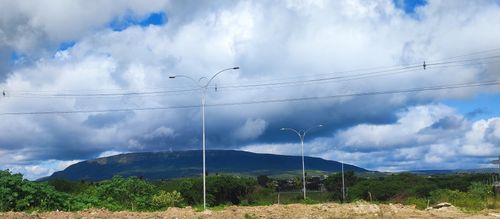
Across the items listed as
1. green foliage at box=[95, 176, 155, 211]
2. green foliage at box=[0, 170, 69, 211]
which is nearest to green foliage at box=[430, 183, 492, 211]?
green foliage at box=[95, 176, 155, 211]

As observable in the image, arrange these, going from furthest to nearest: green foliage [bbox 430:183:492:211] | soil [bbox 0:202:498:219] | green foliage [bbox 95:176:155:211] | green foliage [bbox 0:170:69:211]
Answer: green foliage [bbox 430:183:492:211], green foliage [bbox 95:176:155:211], green foliage [bbox 0:170:69:211], soil [bbox 0:202:498:219]

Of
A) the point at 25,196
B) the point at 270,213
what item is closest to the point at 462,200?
the point at 270,213

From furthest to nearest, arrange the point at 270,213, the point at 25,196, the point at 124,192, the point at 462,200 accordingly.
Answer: the point at 462,200 → the point at 124,192 → the point at 25,196 → the point at 270,213

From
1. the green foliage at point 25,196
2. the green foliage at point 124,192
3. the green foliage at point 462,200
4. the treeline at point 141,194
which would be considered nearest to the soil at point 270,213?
the green foliage at point 25,196

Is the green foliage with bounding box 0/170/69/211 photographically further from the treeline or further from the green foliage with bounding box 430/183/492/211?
the green foliage with bounding box 430/183/492/211

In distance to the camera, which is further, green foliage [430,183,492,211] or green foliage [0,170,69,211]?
green foliage [430,183,492,211]

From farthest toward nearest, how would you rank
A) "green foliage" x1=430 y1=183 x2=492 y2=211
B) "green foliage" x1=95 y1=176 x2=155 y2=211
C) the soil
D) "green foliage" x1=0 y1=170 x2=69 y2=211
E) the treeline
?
"green foliage" x1=430 y1=183 x2=492 y2=211 → "green foliage" x1=95 y1=176 x2=155 y2=211 → the treeline → "green foliage" x1=0 y1=170 x2=69 y2=211 → the soil

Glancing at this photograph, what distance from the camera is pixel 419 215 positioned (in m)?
38.3

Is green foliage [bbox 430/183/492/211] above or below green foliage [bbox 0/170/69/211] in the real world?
below

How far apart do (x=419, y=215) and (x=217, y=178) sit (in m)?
61.3

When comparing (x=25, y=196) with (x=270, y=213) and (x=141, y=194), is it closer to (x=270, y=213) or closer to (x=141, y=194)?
(x=270, y=213)

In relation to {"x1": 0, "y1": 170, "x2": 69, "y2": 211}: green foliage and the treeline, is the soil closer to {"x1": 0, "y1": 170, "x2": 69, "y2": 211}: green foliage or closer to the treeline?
{"x1": 0, "y1": 170, "x2": 69, "y2": 211}: green foliage

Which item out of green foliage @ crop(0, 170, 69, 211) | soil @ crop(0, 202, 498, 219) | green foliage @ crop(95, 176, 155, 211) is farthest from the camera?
green foliage @ crop(95, 176, 155, 211)

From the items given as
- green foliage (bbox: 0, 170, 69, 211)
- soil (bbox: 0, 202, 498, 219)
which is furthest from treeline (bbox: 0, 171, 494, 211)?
soil (bbox: 0, 202, 498, 219)
